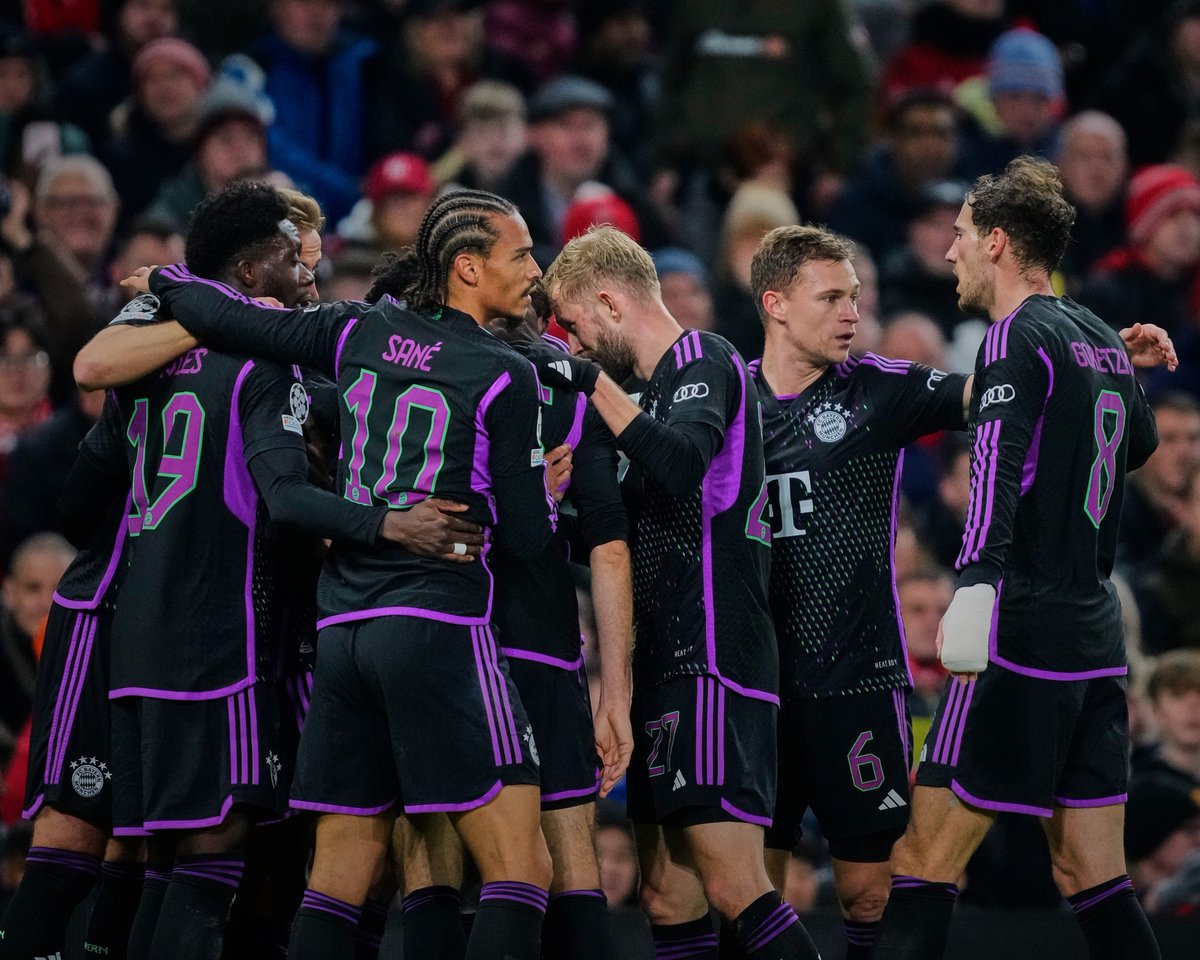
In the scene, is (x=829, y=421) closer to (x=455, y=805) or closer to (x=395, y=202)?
(x=455, y=805)

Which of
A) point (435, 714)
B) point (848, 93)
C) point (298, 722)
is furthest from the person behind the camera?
point (848, 93)

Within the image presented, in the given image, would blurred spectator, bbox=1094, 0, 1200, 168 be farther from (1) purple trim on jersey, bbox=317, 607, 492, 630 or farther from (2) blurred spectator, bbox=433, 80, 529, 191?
Result: (1) purple trim on jersey, bbox=317, 607, 492, 630

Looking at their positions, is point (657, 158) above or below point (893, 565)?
above

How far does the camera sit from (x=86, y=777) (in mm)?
5785

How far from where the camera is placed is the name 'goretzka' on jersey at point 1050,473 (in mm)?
5453

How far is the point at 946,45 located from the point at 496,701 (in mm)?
9175

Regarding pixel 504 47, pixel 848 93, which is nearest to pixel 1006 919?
pixel 848 93

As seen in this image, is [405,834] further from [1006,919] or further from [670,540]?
[1006,919]

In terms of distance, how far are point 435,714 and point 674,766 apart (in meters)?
0.87

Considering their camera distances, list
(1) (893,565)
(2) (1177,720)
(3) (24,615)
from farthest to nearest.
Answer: (3) (24,615)
(2) (1177,720)
(1) (893,565)

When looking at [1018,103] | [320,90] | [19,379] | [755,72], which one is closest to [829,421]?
[19,379]

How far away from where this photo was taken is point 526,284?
17.8 feet

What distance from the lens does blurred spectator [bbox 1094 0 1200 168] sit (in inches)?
513

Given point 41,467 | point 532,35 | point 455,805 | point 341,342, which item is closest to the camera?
point 455,805
